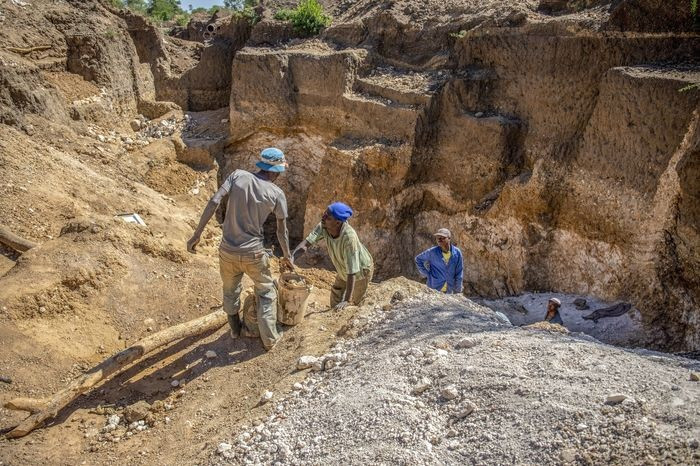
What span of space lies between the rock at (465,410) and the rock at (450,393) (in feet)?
0.40

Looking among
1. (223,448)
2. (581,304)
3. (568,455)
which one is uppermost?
(568,455)

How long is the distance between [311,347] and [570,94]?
5401 mm

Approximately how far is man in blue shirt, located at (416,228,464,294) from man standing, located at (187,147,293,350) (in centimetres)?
184

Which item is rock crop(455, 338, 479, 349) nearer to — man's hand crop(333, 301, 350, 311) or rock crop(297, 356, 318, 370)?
rock crop(297, 356, 318, 370)

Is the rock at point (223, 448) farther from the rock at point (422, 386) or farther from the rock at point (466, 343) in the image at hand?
the rock at point (466, 343)

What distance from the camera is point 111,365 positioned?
172 inches

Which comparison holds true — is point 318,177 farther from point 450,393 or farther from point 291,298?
point 450,393

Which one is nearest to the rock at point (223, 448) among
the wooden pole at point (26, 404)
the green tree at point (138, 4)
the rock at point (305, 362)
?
the rock at point (305, 362)

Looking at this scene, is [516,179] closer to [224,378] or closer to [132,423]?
[224,378]

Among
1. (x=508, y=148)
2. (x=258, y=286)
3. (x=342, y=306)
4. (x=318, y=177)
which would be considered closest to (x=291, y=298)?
(x=258, y=286)

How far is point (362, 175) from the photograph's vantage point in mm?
9289

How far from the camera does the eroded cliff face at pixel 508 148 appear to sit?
6484 mm

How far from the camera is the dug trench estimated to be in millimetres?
4605

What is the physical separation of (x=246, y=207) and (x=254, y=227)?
187mm
